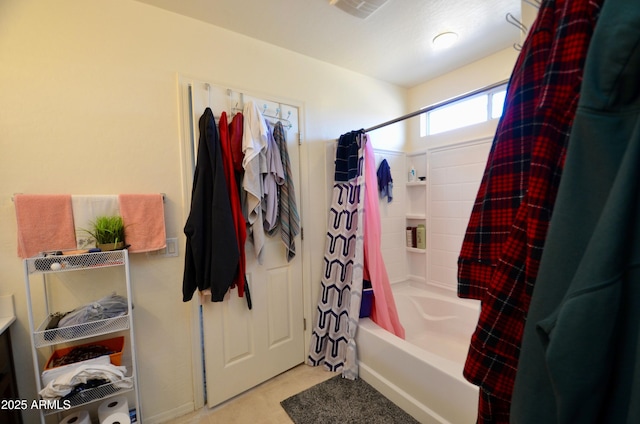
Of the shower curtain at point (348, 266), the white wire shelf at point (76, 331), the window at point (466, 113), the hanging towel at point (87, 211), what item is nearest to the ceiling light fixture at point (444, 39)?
the window at point (466, 113)

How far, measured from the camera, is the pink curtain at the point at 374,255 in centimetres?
192

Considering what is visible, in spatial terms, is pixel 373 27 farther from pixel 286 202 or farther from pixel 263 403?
pixel 263 403

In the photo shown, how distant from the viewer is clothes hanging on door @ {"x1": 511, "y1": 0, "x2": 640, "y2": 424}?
375 millimetres

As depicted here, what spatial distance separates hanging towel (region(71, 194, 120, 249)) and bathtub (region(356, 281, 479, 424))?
1839mm

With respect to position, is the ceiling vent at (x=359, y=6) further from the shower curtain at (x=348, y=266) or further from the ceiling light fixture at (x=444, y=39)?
the shower curtain at (x=348, y=266)

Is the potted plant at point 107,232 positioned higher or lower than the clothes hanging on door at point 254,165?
lower

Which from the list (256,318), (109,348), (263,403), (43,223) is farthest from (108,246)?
(263,403)

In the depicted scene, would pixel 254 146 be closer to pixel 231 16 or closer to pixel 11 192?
pixel 231 16

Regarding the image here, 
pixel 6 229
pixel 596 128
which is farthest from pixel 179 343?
pixel 596 128

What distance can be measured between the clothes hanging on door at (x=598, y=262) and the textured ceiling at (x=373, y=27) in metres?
1.51

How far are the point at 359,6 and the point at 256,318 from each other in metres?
2.19

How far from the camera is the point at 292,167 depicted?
1991 mm

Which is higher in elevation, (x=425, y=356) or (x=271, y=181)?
(x=271, y=181)

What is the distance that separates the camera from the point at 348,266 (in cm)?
202
